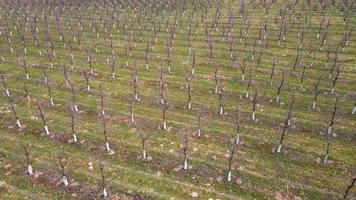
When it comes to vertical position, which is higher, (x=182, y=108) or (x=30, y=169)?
(x=182, y=108)

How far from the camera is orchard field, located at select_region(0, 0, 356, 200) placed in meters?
29.3

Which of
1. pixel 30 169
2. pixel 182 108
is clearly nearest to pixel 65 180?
pixel 30 169

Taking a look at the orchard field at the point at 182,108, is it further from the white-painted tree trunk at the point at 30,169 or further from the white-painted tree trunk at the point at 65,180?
the white-painted tree trunk at the point at 30,169

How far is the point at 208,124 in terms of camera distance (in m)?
37.8

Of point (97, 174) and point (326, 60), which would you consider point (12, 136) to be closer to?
point (97, 174)

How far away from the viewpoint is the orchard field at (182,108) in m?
29.3

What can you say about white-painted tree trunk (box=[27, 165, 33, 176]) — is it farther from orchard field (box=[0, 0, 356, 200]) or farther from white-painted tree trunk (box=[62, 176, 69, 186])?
white-painted tree trunk (box=[62, 176, 69, 186])

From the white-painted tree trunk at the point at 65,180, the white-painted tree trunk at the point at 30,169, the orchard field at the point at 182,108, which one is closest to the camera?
the white-painted tree trunk at the point at 65,180

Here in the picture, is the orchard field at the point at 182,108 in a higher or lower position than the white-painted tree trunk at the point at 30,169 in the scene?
higher

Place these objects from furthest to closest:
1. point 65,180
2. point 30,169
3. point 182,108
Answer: point 182,108 < point 30,169 < point 65,180

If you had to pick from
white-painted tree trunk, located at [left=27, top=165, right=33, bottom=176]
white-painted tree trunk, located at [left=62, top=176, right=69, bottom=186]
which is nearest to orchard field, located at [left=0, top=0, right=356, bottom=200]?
white-painted tree trunk, located at [left=62, top=176, right=69, bottom=186]

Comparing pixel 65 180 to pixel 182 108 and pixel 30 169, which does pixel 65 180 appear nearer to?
pixel 30 169

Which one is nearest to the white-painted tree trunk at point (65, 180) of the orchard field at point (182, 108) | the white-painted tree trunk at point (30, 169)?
the orchard field at point (182, 108)

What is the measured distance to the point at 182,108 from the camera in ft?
136
